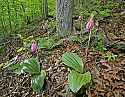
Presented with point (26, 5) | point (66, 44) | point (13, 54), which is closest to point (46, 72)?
point (66, 44)

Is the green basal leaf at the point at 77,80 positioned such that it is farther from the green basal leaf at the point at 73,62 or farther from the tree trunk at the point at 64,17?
the tree trunk at the point at 64,17

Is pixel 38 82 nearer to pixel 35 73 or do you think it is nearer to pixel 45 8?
pixel 35 73

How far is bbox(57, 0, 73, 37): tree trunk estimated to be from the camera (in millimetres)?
3254

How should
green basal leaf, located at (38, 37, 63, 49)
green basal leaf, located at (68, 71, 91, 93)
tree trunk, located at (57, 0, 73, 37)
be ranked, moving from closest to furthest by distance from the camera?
1. green basal leaf, located at (68, 71, 91, 93)
2. green basal leaf, located at (38, 37, 63, 49)
3. tree trunk, located at (57, 0, 73, 37)

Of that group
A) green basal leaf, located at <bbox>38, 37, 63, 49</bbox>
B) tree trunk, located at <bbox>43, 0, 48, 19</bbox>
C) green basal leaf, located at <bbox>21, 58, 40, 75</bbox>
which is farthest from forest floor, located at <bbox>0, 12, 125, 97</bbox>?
tree trunk, located at <bbox>43, 0, 48, 19</bbox>

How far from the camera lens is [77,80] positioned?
6.95 ft

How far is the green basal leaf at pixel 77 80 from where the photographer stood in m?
2.06

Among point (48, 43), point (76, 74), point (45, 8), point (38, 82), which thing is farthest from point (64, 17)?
point (45, 8)

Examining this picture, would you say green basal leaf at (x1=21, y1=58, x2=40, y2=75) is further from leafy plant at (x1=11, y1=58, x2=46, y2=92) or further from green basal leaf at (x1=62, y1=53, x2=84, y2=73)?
green basal leaf at (x1=62, y1=53, x2=84, y2=73)

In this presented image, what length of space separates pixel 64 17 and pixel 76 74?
4.30 feet

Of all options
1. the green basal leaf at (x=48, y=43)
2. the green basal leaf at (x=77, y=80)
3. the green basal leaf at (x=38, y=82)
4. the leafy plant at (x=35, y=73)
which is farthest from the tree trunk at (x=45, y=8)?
the green basal leaf at (x=77, y=80)

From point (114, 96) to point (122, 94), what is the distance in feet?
0.26

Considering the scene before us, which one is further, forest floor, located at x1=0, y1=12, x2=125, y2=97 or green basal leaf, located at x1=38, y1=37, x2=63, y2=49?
green basal leaf, located at x1=38, y1=37, x2=63, y2=49

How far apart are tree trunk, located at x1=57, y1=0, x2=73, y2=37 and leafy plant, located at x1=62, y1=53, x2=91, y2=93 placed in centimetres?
102
